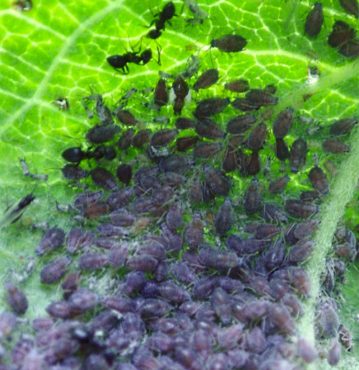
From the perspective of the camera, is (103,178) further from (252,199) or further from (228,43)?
(228,43)

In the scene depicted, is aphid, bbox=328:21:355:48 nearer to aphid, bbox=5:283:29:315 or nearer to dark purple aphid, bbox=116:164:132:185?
dark purple aphid, bbox=116:164:132:185

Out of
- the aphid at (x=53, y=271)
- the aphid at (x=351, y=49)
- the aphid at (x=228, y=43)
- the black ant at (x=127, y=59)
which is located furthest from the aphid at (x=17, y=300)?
the aphid at (x=351, y=49)

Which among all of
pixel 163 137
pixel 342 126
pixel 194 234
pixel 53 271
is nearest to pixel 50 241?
pixel 53 271

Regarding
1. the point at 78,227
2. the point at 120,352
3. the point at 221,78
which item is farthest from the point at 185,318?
the point at 221,78

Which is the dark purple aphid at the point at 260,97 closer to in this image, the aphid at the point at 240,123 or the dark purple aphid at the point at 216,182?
the aphid at the point at 240,123

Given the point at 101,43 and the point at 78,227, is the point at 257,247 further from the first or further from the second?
the point at 101,43
